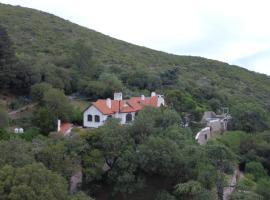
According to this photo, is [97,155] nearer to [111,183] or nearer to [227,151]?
[111,183]

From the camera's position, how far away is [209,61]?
98.8 metres

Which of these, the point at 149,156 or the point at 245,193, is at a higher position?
the point at 149,156

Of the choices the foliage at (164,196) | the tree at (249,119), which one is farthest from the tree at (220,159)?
the tree at (249,119)

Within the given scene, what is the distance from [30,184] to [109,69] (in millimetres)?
39607

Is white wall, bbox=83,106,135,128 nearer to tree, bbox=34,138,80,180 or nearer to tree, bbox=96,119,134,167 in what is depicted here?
tree, bbox=96,119,134,167

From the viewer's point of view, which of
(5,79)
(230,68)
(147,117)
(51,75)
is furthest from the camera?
(230,68)

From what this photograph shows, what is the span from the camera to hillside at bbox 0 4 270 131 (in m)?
46.4

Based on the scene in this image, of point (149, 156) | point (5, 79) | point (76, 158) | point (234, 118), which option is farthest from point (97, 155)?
point (234, 118)

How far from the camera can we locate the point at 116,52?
270 feet

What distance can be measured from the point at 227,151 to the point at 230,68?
226ft

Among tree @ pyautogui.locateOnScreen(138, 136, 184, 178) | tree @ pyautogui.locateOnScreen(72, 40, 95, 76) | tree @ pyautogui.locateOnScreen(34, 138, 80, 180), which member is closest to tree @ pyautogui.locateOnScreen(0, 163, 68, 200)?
tree @ pyautogui.locateOnScreen(34, 138, 80, 180)

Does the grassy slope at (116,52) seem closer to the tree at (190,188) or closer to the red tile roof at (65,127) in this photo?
the red tile roof at (65,127)

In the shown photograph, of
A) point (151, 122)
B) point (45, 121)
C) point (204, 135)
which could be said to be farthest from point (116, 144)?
point (204, 135)

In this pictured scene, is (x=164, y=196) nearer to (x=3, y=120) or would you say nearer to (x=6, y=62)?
(x=3, y=120)
